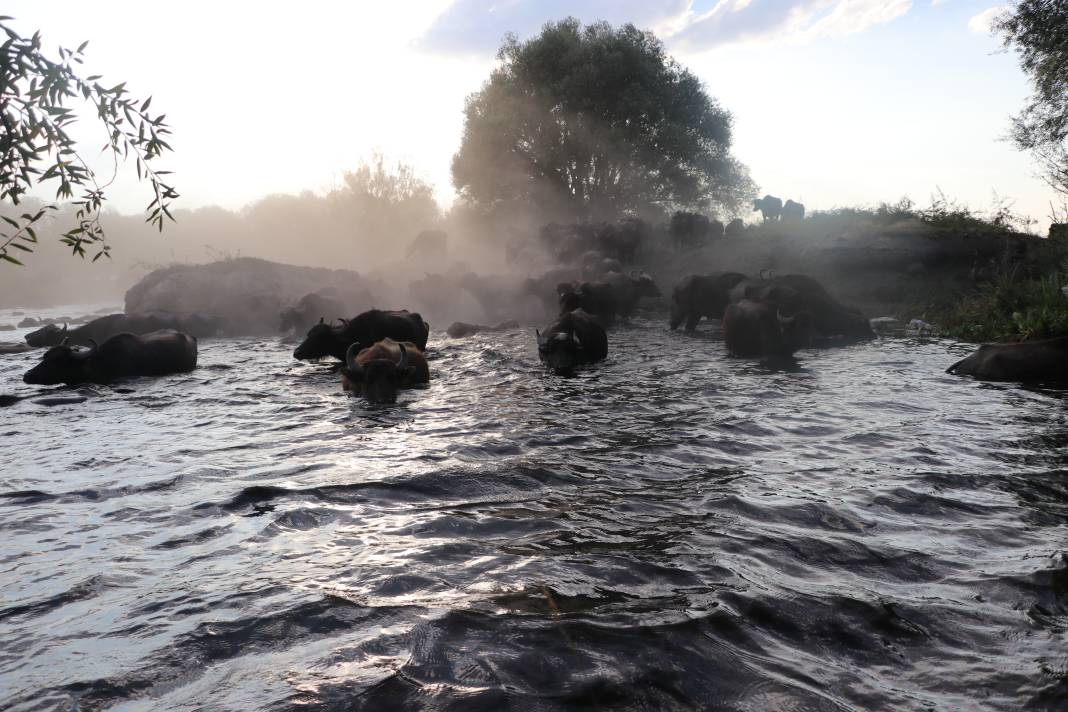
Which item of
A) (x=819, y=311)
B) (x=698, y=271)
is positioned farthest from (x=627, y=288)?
(x=819, y=311)

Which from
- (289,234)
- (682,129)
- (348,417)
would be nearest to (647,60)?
(682,129)

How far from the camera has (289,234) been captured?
74188 millimetres

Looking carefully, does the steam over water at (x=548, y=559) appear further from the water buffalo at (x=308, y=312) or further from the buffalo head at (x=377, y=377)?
the water buffalo at (x=308, y=312)

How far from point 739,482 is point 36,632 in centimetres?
548

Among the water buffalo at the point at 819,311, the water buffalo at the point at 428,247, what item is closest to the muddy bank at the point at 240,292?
the water buffalo at the point at 428,247

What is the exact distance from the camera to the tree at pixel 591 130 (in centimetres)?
3945

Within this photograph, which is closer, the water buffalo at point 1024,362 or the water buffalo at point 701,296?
the water buffalo at point 1024,362

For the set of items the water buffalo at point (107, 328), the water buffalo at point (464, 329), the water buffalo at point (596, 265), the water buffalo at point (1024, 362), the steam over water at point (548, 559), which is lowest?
the steam over water at point (548, 559)

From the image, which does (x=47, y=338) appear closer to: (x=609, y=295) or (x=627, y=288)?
(x=609, y=295)

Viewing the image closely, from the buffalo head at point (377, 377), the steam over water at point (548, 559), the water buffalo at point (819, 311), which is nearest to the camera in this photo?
the steam over water at point (548, 559)

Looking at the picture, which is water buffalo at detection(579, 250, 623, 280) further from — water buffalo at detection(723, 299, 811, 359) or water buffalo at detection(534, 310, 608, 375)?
water buffalo at detection(723, 299, 811, 359)

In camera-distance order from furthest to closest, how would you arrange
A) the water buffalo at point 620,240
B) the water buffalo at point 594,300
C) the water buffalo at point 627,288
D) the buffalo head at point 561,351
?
1. the water buffalo at point 620,240
2. the water buffalo at point 627,288
3. the water buffalo at point 594,300
4. the buffalo head at point 561,351

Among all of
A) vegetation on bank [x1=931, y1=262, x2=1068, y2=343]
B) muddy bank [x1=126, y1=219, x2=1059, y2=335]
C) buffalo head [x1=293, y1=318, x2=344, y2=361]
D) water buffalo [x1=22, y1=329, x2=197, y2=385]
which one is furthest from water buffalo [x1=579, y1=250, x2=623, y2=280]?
water buffalo [x1=22, y1=329, x2=197, y2=385]

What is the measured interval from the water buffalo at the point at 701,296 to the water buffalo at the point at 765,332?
460 centimetres
